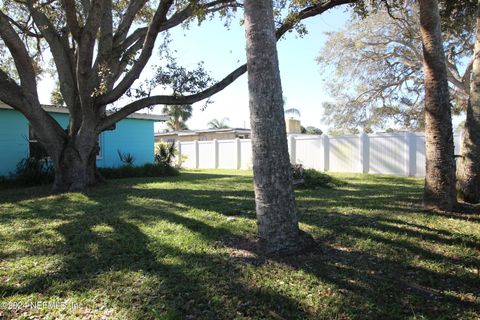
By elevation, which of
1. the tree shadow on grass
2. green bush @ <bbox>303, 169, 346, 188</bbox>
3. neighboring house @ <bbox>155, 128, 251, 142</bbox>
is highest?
neighboring house @ <bbox>155, 128, 251, 142</bbox>

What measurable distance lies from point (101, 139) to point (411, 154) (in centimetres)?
1317

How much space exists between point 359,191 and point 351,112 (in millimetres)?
15033

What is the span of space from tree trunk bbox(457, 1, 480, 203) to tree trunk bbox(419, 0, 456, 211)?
700 millimetres

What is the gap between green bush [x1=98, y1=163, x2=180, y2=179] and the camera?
16047mm

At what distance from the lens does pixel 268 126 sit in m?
4.38

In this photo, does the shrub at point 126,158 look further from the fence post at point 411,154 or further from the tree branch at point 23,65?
the fence post at point 411,154

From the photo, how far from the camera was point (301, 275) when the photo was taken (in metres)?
4.05

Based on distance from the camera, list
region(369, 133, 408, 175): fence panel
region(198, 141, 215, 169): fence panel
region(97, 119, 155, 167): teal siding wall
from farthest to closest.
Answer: region(198, 141, 215, 169): fence panel < region(97, 119, 155, 167): teal siding wall < region(369, 133, 408, 175): fence panel

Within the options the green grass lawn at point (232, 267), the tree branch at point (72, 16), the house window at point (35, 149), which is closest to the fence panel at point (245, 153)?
the house window at point (35, 149)

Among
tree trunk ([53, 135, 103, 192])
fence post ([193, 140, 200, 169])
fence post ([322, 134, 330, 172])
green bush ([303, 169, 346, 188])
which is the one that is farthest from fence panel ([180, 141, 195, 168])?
green bush ([303, 169, 346, 188])

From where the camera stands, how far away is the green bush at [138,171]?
16.0m

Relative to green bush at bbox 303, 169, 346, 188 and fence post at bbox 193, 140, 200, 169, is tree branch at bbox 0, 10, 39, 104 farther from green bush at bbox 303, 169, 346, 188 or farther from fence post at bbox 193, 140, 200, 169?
fence post at bbox 193, 140, 200, 169

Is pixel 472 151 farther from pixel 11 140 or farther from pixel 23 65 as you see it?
pixel 11 140

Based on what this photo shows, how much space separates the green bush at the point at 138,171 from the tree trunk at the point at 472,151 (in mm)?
12405
